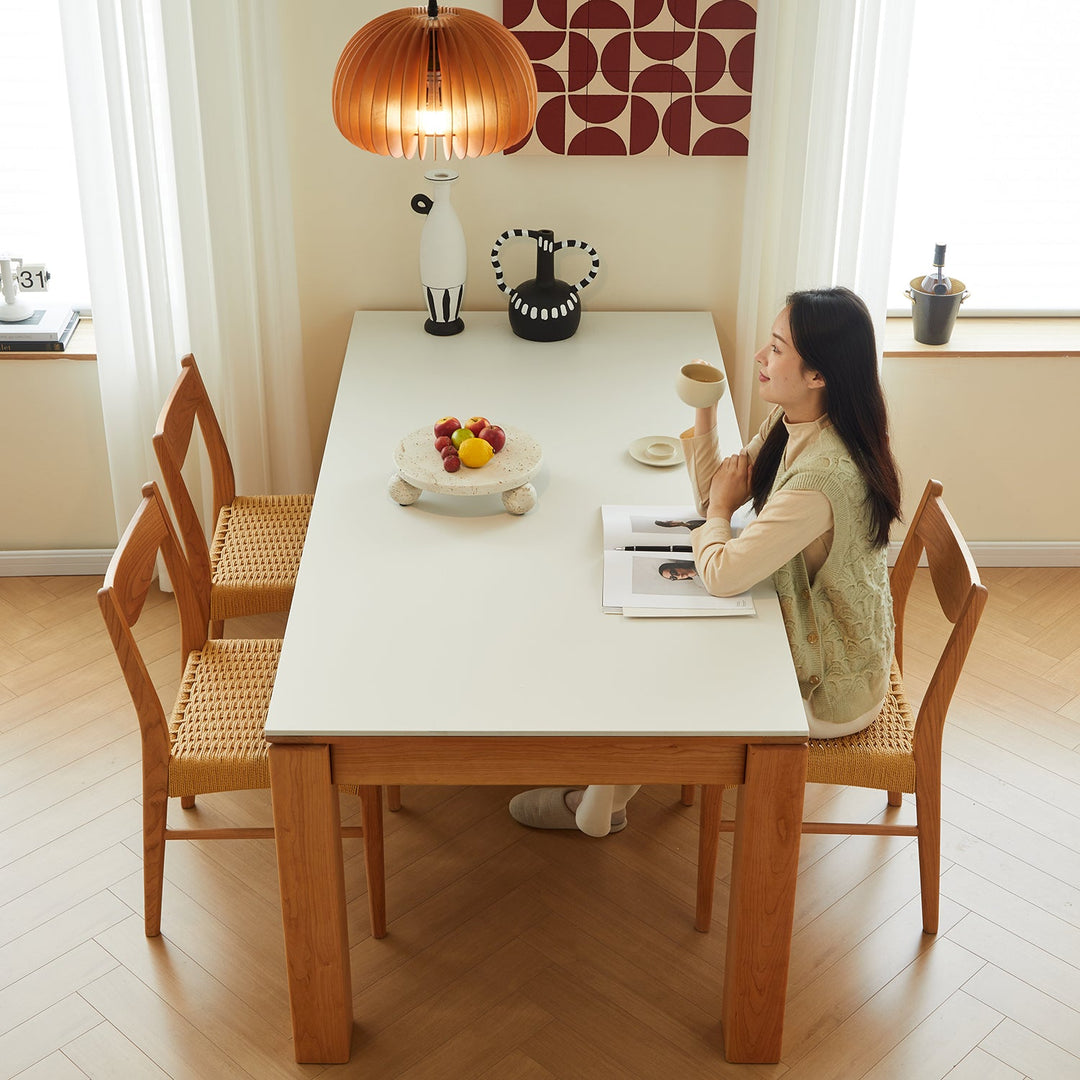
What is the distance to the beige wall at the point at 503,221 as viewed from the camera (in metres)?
3.13

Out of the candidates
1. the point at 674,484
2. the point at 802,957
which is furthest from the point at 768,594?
the point at 802,957

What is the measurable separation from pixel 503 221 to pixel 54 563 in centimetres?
159

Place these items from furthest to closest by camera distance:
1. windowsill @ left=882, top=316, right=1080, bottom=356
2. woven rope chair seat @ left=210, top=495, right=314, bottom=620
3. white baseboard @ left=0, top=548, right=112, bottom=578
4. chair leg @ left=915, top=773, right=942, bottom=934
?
white baseboard @ left=0, top=548, right=112, bottom=578, windowsill @ left=882, top=316, right=1080, bottom=356, woven rope chair seat @ left=210, top=495, right=314, bottom=620, chair leg @ left=915, top=773, right=942, bottom=934

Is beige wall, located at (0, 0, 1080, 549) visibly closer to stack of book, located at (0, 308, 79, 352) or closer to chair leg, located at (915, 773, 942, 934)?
stack of book, located at (0, 308, 79, 352)

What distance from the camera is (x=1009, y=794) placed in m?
2.84

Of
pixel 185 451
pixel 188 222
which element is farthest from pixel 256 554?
pixel 188 222

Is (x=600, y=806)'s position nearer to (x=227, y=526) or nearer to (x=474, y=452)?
(x=474, y=452)

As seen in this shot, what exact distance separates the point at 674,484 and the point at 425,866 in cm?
94

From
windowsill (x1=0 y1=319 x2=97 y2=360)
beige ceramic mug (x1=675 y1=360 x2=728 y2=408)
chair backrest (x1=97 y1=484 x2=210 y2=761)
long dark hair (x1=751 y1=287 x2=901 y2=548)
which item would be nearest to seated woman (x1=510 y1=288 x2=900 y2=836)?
long dark hair (x1=751 y1=287 x2=901 y2=548)

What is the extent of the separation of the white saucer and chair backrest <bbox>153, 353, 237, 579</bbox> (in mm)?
932

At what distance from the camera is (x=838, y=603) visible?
85.0 inches

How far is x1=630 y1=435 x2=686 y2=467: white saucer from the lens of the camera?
2.58m

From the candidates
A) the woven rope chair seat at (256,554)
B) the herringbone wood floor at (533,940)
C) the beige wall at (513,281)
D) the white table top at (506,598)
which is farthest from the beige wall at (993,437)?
the woven rope chair seat at (256,554)

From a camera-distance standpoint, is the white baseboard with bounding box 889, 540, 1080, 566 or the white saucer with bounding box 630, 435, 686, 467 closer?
the white saucer with bounding box 630, 435, 686, 467
